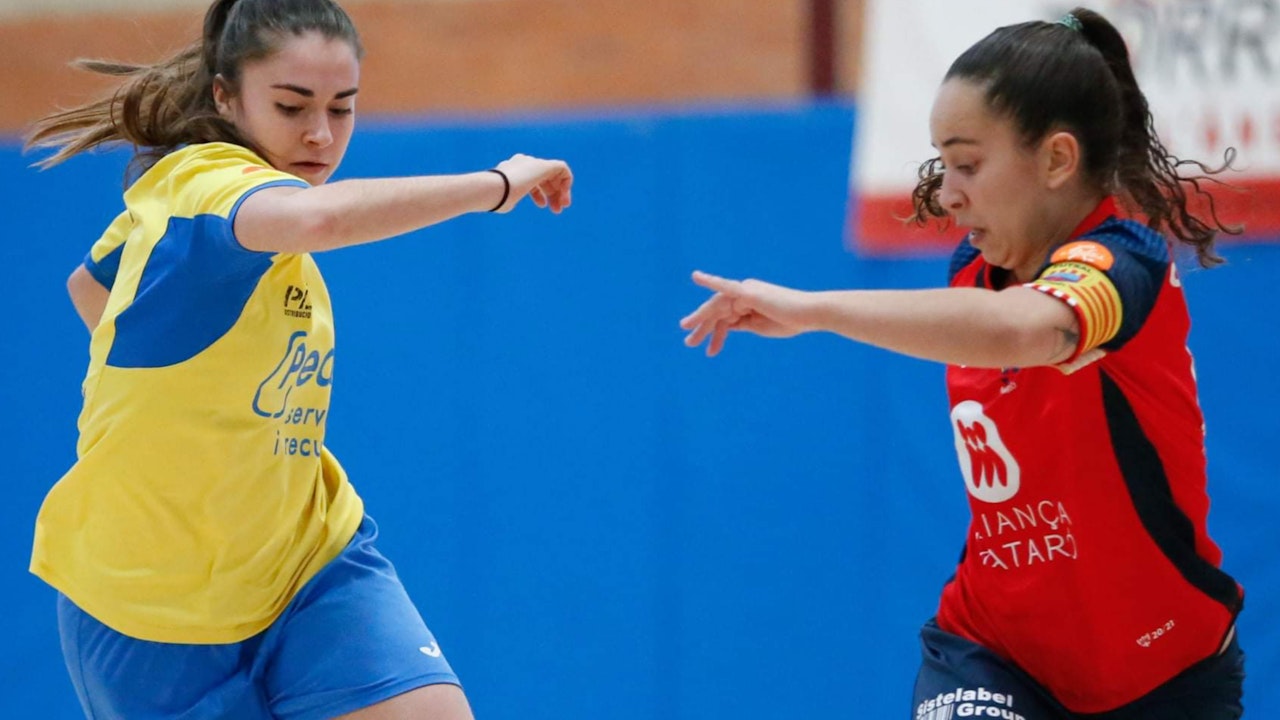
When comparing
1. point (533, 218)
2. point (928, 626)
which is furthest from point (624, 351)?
point (928, 626)

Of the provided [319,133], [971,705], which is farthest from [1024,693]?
[319,133]

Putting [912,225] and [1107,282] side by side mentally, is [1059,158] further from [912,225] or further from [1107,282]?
[912,225]

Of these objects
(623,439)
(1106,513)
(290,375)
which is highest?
(290,375)

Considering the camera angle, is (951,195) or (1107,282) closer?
(1107,282)

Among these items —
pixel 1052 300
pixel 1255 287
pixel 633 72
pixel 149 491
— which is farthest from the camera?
pixel 633 72

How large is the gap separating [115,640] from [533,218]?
2422mm

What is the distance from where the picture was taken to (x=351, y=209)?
2129mm

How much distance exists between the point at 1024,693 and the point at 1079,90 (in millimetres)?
950

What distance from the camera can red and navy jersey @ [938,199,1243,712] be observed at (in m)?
2.28

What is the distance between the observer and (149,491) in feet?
8.11

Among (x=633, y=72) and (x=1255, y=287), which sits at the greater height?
(x=633, y=72)

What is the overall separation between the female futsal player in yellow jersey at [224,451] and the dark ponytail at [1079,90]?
2.34 feet

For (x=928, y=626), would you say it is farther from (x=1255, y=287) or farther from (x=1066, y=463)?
(x=1255, y=287)

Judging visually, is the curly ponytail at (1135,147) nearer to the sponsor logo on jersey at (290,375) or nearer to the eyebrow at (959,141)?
the eyebrow at (959,141)
